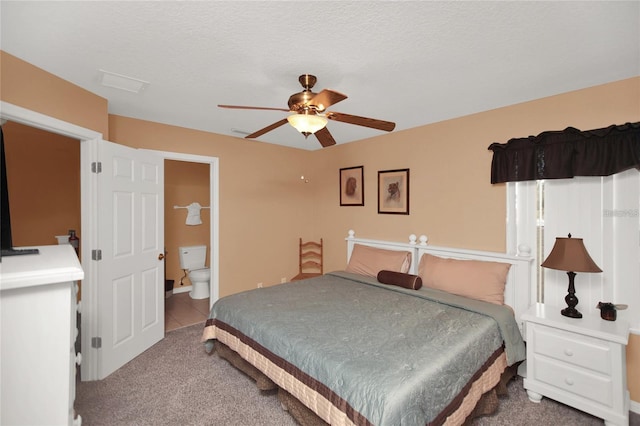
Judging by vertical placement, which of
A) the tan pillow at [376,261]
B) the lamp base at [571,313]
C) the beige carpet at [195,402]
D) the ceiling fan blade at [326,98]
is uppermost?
the ceiling fan blade at [326,98]

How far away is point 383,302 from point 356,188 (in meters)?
1.98

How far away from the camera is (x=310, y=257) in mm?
4812

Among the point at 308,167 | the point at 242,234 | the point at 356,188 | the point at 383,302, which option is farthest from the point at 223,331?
the point at 308,167

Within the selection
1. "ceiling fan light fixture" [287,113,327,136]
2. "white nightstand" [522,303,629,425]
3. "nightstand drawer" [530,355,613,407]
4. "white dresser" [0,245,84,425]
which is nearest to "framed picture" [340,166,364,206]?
"ceiling fan light fixture" [287,113,327,136]

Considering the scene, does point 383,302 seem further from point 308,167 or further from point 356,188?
point 308,167

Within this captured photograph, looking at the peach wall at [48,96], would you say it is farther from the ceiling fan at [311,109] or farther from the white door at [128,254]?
the ceiling fan at [311,109]

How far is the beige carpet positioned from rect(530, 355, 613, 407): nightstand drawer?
183 mm

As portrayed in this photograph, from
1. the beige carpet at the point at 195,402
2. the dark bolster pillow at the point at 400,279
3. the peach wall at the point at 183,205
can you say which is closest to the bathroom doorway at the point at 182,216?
the peach wall at the point at 183,205

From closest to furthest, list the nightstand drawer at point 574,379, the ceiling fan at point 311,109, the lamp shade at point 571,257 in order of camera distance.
A: 1. the ceiling fan at point 311,109
2. the nightstand drawer at point 574,379
3. the lamp shade at point 571,257

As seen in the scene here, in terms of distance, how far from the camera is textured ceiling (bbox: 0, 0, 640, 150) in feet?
4.82

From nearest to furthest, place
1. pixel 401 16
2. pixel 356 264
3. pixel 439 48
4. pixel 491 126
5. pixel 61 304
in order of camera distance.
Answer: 1. pixel 61 304
2. pixel 401 16
3. pixel 439 48
4. pixel 491 126
5. pixel 356 264

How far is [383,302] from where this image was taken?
2.59 metres

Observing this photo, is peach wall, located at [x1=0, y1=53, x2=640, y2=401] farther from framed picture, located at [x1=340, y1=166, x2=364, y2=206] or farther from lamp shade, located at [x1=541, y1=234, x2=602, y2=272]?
lamp shade, located at [x1=541, y1=234, x2=602, y2=272]

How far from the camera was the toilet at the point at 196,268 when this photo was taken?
4609 millimetres
